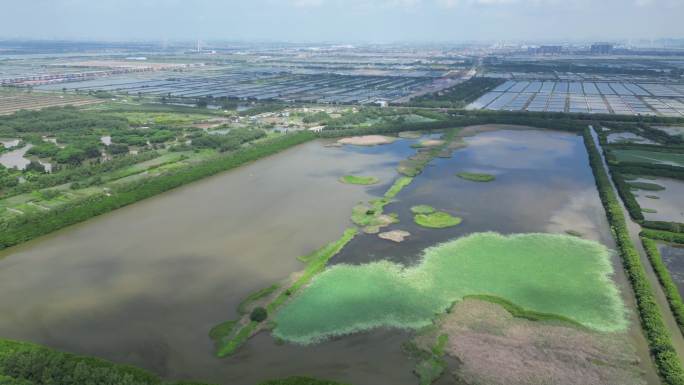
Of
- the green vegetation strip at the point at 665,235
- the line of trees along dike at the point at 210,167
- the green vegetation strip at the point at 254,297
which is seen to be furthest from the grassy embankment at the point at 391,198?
the green vegetation strip at the point at 665,235

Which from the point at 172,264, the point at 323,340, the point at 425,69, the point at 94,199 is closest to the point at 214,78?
the point at 425,69

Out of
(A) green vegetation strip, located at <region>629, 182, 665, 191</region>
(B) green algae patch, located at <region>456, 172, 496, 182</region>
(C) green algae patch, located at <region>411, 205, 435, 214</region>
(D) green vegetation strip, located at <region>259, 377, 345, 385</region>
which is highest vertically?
(A) green vegetation strip, located at <region>629, 182, 665, 191</region>

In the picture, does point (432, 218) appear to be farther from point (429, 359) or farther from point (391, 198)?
point (429, 359)

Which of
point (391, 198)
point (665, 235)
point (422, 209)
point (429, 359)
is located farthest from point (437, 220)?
point (429, 359)

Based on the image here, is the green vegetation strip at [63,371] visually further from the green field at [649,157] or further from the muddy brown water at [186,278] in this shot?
the green field at [649,157]

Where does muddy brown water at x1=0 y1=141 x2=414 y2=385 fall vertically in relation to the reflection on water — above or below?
below

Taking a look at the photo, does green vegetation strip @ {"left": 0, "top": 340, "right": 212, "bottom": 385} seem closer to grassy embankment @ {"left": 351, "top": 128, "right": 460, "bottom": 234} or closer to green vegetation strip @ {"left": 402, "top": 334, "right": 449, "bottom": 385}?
green vegetation strip @ {"left": 402, "top": 334, "right": 449, "bottom": 385}

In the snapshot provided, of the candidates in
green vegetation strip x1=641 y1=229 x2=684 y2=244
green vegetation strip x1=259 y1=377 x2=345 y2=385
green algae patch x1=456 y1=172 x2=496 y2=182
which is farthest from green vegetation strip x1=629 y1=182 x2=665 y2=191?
green vegetation strip x1=259 y1=377 x2=345 y2=385
